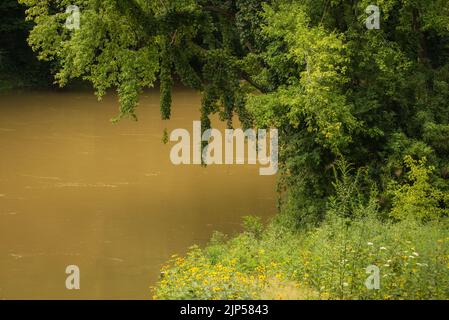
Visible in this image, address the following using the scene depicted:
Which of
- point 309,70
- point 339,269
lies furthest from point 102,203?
point 339,269

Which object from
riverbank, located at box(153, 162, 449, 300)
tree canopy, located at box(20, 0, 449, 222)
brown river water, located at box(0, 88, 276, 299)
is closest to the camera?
riverbank, located at box(153, 162, 449, 300)

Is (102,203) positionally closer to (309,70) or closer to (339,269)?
(309,70)

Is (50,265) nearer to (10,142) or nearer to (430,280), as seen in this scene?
(430,280)

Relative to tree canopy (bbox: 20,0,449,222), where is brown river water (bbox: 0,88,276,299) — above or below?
below

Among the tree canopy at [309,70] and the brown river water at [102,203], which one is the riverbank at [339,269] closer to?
the tree canopy at [309,70]

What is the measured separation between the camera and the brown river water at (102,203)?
16.1 meters

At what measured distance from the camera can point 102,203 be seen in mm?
21047

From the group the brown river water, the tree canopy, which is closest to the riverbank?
the tree canopy

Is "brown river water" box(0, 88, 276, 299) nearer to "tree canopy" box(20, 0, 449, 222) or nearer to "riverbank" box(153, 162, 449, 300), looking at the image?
"tree canopy" box(20, 0, 449, 222)

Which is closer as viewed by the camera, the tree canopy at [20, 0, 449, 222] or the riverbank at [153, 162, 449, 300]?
the riverbank at [153, 162, 449, 300]

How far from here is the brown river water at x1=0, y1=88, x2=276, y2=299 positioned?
16062 mm

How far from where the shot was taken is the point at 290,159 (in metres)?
17.2

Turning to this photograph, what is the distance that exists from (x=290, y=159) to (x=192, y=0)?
423cm

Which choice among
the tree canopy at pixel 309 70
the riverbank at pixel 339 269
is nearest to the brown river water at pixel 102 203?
the tree canopy at pixel 309 70
